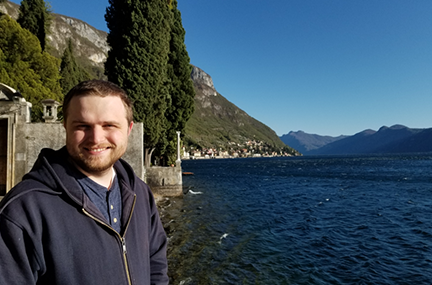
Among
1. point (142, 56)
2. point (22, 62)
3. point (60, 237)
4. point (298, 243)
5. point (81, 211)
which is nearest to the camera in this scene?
point (60, 237)

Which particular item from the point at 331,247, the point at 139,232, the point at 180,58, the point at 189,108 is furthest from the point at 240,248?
the point at 180,58

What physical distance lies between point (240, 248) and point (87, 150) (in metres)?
10.4

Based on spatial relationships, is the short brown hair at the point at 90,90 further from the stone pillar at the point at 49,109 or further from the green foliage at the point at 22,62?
the green foliage at the point at 22,62

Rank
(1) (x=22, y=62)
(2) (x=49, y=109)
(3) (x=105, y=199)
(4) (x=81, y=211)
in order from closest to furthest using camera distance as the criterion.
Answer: (4) (x=81, y=211) → (3) (x=105, y=199) → (2) (x=49, y=109) → (1) (x=22, y=62)

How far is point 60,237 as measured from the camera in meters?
1.54

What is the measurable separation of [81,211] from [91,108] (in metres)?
0.64

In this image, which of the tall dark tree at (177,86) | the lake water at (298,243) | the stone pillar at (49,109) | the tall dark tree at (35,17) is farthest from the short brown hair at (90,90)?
the tall dark tree at (35,17)

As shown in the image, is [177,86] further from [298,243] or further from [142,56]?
[298,243]

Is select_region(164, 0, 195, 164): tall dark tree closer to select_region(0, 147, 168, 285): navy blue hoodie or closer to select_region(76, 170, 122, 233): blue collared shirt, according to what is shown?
select_region(76, 170, 122, 233): blue collared shirt

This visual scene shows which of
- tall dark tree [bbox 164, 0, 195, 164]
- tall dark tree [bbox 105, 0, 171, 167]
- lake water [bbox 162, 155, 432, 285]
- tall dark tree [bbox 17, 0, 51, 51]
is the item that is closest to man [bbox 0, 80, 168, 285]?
lake water [bbox 162, 155, 432, 285]

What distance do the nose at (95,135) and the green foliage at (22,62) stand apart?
2170 cm

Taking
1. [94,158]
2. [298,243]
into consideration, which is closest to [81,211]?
[94,158]

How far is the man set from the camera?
1.41m

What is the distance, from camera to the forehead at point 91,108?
5.53 feet
